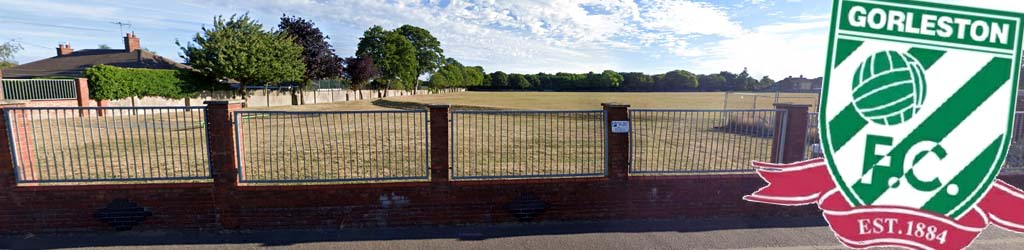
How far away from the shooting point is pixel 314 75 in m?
29.0

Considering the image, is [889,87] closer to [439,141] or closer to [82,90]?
[439,141]

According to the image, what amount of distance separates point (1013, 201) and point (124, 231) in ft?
24.8

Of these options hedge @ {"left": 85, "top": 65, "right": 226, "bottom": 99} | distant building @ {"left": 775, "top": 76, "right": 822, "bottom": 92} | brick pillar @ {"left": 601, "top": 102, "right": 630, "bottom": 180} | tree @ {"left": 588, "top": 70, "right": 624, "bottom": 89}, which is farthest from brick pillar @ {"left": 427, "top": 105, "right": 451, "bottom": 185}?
Result: tree @ {"left": 588, "top": 70, "right": 624, "bottom": 89}

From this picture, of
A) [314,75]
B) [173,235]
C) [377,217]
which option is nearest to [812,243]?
[377,217]

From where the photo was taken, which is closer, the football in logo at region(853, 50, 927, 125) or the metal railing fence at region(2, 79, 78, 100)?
the football in logo at region(853, 50, 927, 125)

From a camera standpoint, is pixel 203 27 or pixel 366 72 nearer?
pixel 203 27

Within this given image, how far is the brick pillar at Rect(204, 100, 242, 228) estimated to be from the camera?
3.79 metres

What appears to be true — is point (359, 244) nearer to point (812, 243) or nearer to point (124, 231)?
point (124, 231)

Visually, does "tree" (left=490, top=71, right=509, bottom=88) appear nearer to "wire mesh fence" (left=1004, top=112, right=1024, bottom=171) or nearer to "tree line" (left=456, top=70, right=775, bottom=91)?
"tree line" (left=456, top=70, right=775, bottom=91)

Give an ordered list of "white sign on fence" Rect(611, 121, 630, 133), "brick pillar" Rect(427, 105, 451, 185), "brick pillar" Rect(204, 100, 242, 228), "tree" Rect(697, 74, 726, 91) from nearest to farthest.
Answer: "brick pillar" Rect(204, 100, 242, 228) → "brick pillar" Rect(427, 105, 451, 185) → "white sign on fence" Rect(611, 121, 630, 133) → "tree" Rect(697, 74, 726, 91)

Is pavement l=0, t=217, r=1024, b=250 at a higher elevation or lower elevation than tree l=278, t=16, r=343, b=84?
lower

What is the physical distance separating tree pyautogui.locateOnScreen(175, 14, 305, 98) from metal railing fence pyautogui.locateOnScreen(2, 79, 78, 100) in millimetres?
5461

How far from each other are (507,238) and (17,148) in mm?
4734

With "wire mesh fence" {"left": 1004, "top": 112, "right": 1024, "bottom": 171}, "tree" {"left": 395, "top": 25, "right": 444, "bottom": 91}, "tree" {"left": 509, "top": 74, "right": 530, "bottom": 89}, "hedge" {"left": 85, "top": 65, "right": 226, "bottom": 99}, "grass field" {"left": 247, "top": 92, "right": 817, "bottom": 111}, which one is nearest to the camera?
"wire mesh fence" {"left": 1004, "top": 112, "right": 1024, "bottom": 171}
